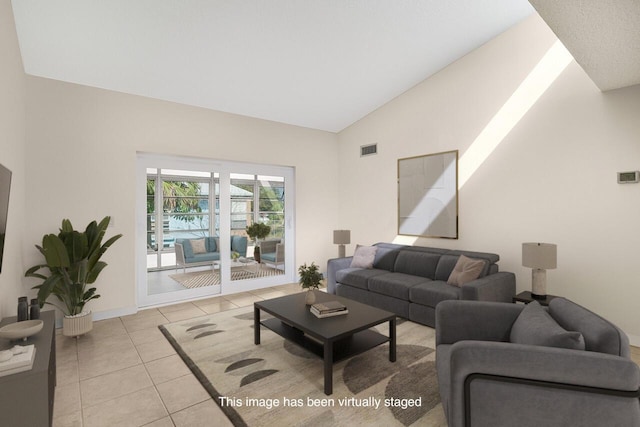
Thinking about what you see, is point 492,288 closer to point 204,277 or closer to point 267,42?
point 267,42

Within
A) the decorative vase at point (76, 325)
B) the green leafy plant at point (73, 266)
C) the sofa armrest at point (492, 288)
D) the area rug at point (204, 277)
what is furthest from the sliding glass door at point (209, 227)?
the sofa armrest at point (492, 288)

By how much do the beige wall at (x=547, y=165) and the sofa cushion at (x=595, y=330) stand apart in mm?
2171

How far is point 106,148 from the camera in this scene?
4.12 meters

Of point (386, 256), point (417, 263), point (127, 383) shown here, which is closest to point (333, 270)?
point (386, 256)

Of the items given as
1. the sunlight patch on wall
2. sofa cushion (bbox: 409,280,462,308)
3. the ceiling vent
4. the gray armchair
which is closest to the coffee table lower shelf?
sofa cushion (bbox: 409,280,462,308)

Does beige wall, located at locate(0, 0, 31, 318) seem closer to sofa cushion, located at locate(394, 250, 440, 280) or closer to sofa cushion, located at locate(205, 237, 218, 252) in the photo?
sofa cushion, located at locate(205, 237, 218, 252)

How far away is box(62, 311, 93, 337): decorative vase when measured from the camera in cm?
341

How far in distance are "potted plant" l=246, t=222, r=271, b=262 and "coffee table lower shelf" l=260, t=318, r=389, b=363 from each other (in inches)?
101

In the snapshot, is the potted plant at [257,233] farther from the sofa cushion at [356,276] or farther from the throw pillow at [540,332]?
the throw pillow at [540,332]

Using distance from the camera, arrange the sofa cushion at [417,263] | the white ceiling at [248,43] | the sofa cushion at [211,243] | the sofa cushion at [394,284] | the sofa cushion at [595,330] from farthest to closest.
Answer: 1. the sofa cushion at [211,243]
2. the sofa cushion at [417,263]
3. the sofa cushion at [394,284]
4. the white ceiling at [248,43]
5. the sofa cushion at [595,330]

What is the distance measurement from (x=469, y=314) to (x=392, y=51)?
342 centimetres

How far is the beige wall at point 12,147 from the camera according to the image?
7.92ft

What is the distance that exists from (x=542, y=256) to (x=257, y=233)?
13.7ft

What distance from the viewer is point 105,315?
4.14 meters
